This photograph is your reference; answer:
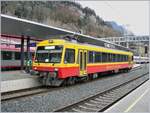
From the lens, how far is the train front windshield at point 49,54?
62.3ft

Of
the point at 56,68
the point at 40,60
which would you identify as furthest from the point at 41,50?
the point at 56,68

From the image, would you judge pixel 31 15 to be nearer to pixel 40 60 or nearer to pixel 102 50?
pixel 102 50

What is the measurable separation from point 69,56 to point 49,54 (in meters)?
1.20

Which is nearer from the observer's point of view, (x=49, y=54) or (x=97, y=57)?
(x=49, y=54)

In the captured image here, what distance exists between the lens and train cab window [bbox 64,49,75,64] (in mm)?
19156

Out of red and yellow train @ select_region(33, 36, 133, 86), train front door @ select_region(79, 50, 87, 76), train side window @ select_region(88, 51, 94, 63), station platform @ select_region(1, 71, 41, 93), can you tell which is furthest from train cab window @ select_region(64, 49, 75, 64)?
train side window @ select_region(88, 51, 94, 63)

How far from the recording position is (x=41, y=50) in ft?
65.4

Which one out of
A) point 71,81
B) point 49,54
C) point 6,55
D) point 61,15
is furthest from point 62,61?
point 61,15

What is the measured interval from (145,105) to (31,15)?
63.5 m

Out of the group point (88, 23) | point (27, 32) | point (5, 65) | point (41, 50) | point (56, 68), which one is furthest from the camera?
point (88, 23)

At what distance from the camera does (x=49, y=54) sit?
763 inches

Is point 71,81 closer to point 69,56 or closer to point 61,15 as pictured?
point 69,56

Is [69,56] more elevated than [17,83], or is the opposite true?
[69,56]

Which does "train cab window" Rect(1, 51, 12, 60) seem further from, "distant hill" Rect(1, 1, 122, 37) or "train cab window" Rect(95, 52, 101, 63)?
"distant hill" Rect(1, 1, 122, 37)
